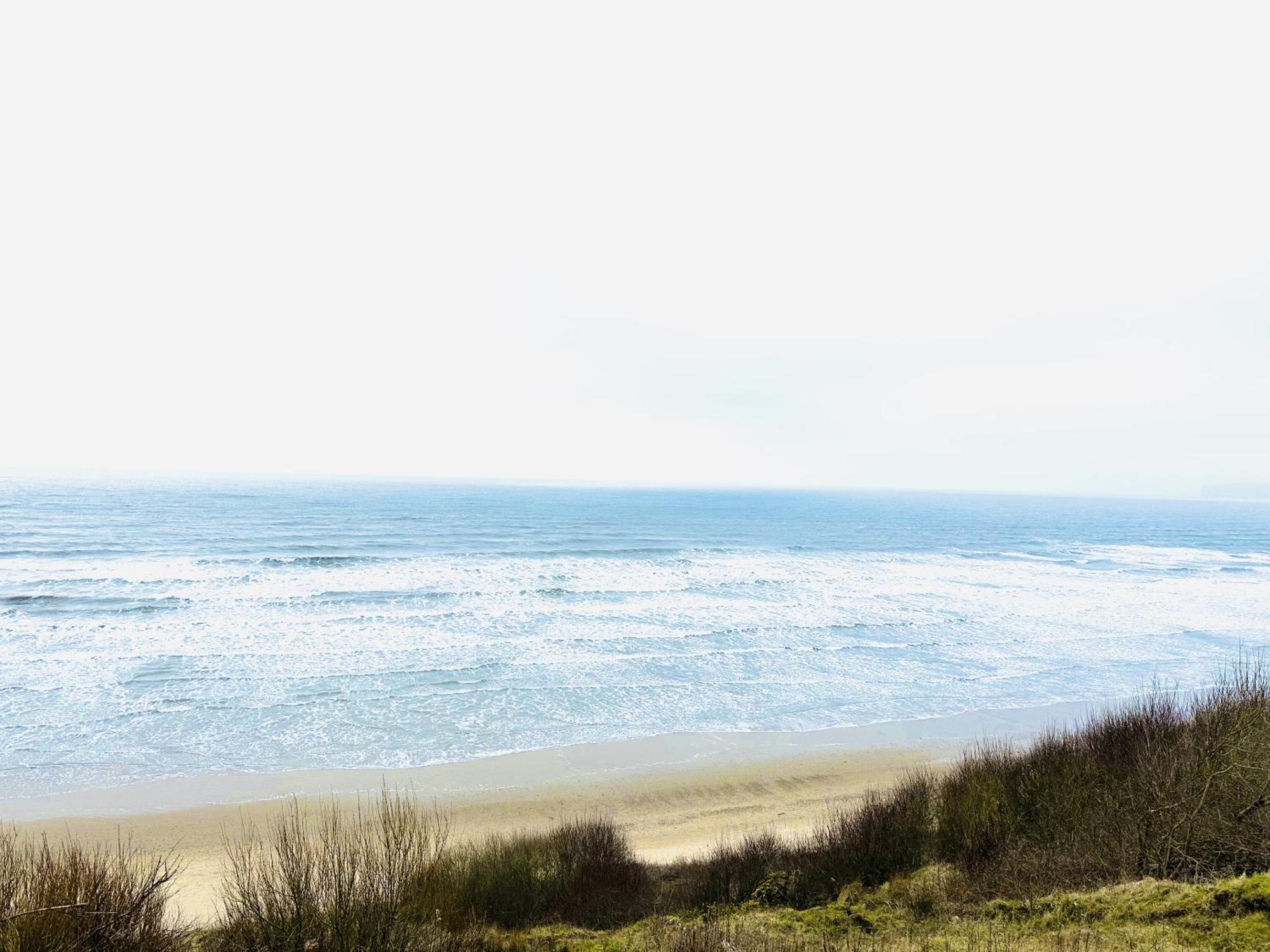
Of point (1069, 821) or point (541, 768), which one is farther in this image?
point (541, 768)

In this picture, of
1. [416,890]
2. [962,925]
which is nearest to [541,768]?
[416,890]

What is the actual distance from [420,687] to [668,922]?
15046 mm

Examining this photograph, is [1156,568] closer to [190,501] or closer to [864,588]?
[864,588]

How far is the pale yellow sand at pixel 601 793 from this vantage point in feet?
38.7

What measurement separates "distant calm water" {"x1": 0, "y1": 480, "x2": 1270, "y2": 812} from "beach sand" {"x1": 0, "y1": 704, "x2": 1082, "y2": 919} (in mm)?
774

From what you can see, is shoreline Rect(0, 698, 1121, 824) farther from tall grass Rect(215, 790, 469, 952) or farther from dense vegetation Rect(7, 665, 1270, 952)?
tall grass Rect(215, 790, 469, 952)

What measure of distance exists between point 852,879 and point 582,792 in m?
7.44

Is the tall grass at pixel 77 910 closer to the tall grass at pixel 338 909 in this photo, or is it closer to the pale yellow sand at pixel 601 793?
the tall grass at pixel 338 909

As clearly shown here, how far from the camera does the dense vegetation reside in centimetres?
512

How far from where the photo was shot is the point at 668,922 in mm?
6934

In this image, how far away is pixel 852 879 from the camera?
8.09 m

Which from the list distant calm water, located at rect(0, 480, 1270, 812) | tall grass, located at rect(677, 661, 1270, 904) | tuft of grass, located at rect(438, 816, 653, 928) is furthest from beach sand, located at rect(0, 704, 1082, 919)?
tall grass, located at rect(677, 661, 1270, 904)

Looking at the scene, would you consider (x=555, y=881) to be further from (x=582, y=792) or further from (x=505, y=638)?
(x=505, y=638)

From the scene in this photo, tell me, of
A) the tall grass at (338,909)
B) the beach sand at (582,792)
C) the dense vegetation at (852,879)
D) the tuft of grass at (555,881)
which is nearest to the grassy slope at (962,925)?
the dense vegetation at (852,879)
